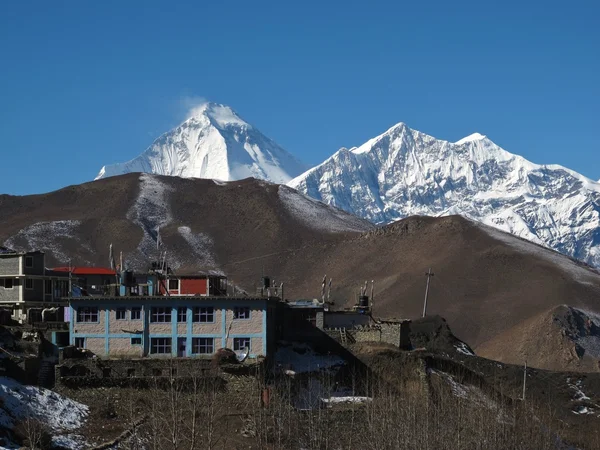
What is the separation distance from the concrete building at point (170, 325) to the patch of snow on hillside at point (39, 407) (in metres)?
10.3

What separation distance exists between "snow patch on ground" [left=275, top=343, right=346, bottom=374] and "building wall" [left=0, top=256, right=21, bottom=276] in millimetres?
22216

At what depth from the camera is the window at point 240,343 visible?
7294 cm

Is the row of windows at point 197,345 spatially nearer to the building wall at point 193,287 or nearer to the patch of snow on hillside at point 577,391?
the building wall at point 193,287

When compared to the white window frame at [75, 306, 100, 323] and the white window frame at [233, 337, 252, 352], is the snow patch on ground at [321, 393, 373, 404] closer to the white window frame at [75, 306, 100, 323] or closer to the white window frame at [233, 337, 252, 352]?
the white window frame at [233, 337, 252, 352]

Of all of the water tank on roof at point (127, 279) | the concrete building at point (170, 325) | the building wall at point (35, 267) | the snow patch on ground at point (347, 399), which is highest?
the building wall at point (35, 267)

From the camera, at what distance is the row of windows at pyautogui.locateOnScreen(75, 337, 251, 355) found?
240ft

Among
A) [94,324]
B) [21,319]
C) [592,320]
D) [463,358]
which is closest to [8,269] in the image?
[21,319]

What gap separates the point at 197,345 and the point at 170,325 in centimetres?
204

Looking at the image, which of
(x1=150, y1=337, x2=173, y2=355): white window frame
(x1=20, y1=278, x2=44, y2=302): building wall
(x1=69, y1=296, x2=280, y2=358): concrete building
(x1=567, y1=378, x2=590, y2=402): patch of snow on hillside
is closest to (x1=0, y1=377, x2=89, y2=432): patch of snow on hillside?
(x1=150, y1=337, x2=173, y2=355): white window frame

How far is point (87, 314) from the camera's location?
244 ft

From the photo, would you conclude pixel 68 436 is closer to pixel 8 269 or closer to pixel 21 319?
pixel 21 319

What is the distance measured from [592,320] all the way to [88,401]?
127094 mm

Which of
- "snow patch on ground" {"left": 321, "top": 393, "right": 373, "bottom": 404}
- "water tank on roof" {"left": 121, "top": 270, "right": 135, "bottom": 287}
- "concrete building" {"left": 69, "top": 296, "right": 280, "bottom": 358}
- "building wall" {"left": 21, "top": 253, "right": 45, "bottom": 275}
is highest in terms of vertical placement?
"building wall" {"left": 21, "top": 253, "right": 45, "bottom": 275}

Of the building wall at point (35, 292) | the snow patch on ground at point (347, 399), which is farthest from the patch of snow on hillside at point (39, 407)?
the building wall at point (35, 292)
